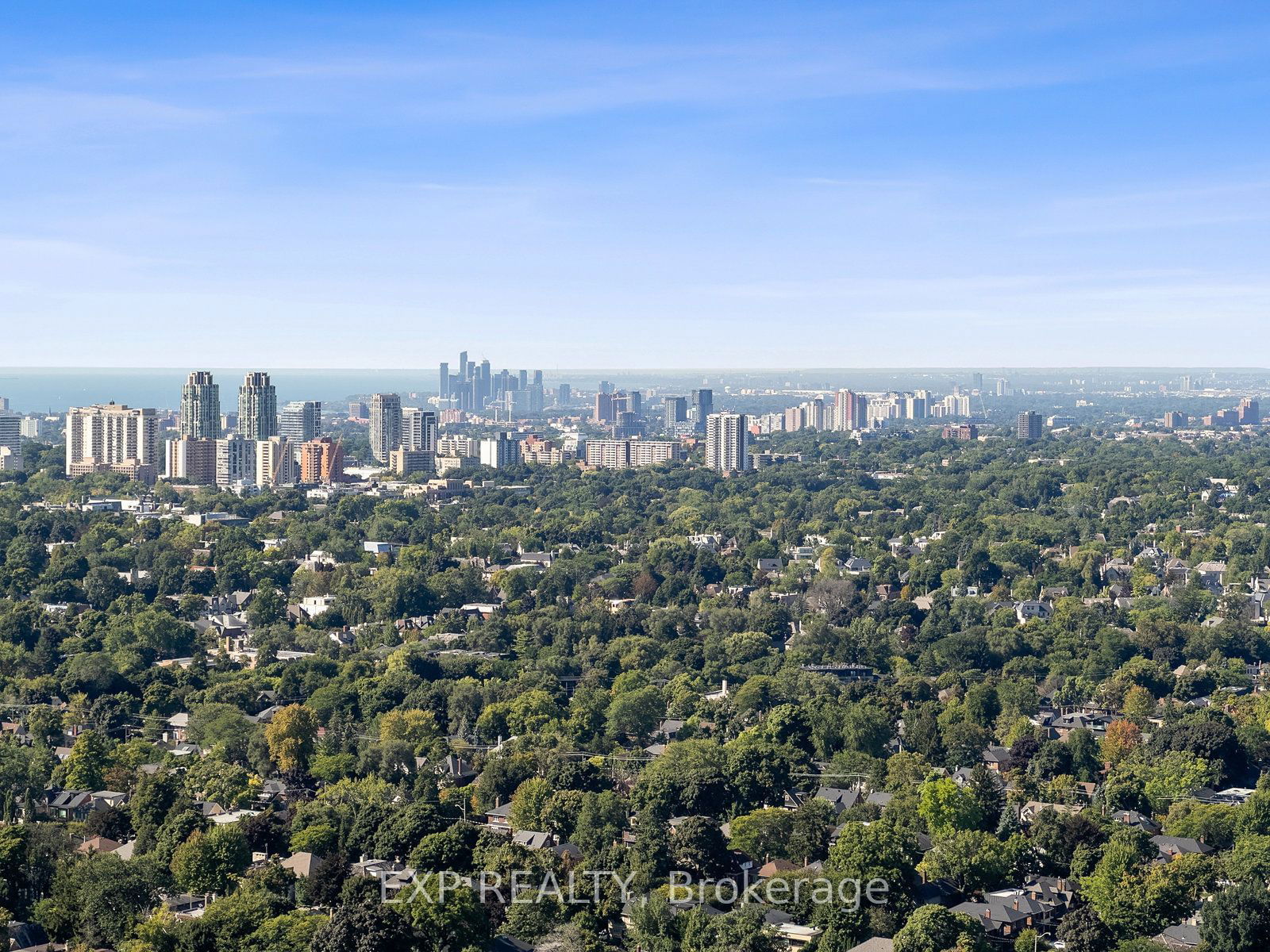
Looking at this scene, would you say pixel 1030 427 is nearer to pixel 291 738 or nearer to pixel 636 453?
pixel 636 453

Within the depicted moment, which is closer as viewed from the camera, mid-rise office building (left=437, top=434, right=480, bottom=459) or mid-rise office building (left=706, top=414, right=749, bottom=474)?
mid-rise office building (left=706, top=414, right=749, bottom=474)

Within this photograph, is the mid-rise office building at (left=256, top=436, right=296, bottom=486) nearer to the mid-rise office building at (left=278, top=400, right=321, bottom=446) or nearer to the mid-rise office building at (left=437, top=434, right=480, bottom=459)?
the mid-rise office building at (left=437, top=434, right=480, bottom=459)

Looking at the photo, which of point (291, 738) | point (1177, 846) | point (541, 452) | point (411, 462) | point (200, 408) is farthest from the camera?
point (541, 452)

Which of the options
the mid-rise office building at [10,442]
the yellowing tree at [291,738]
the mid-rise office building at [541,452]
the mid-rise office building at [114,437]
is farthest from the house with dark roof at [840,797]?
the mid-rise office building at [541,452]

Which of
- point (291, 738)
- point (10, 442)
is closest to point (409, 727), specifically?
point (291, 738)

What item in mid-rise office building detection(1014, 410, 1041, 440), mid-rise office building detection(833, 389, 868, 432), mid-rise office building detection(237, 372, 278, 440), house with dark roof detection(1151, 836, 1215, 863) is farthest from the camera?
mid-rise office building detection(833, 389, 868, 432)

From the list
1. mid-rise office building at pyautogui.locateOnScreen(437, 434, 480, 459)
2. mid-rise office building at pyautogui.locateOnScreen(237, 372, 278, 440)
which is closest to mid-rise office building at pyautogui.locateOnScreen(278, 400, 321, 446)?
mid-rise office building at pyautogui.locateOnScreen(237, 372, 278, 440)
